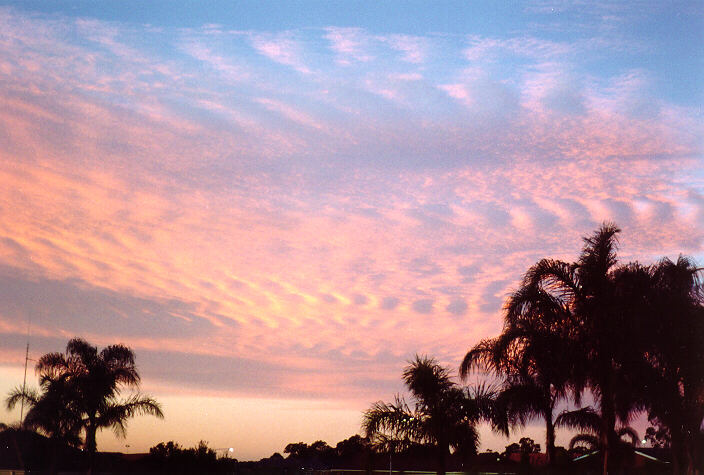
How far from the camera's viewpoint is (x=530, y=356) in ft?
75.0

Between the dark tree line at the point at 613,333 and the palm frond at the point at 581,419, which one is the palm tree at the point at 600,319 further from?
the palm frond at the point at 581,419

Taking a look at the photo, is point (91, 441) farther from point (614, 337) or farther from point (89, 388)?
point (614, 337)

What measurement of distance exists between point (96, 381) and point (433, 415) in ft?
78.5

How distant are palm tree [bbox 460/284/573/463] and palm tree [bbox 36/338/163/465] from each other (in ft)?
78.3

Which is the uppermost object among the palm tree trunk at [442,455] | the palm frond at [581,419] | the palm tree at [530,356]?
the palm tree at [530,356]

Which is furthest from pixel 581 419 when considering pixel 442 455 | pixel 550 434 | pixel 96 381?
pixel 96 381

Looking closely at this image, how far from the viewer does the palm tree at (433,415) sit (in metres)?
26.0

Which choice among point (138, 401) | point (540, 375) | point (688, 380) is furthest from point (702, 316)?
point (138, 401)

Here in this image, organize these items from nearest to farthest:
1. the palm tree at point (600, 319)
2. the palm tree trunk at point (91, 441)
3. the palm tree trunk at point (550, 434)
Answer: the palm tree at point (600, 319)
the palm tree trunk at point (550, 434)
the palm tree trunk at point (91, 441)

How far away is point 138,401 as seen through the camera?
4406 cm

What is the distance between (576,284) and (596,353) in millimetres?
1899

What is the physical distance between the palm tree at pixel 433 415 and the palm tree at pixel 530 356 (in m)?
0.71

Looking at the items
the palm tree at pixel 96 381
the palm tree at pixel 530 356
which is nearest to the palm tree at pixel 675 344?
the palm tree at pixel 530 356

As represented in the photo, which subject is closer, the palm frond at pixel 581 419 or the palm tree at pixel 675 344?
the palm tree at pixel 675 344
